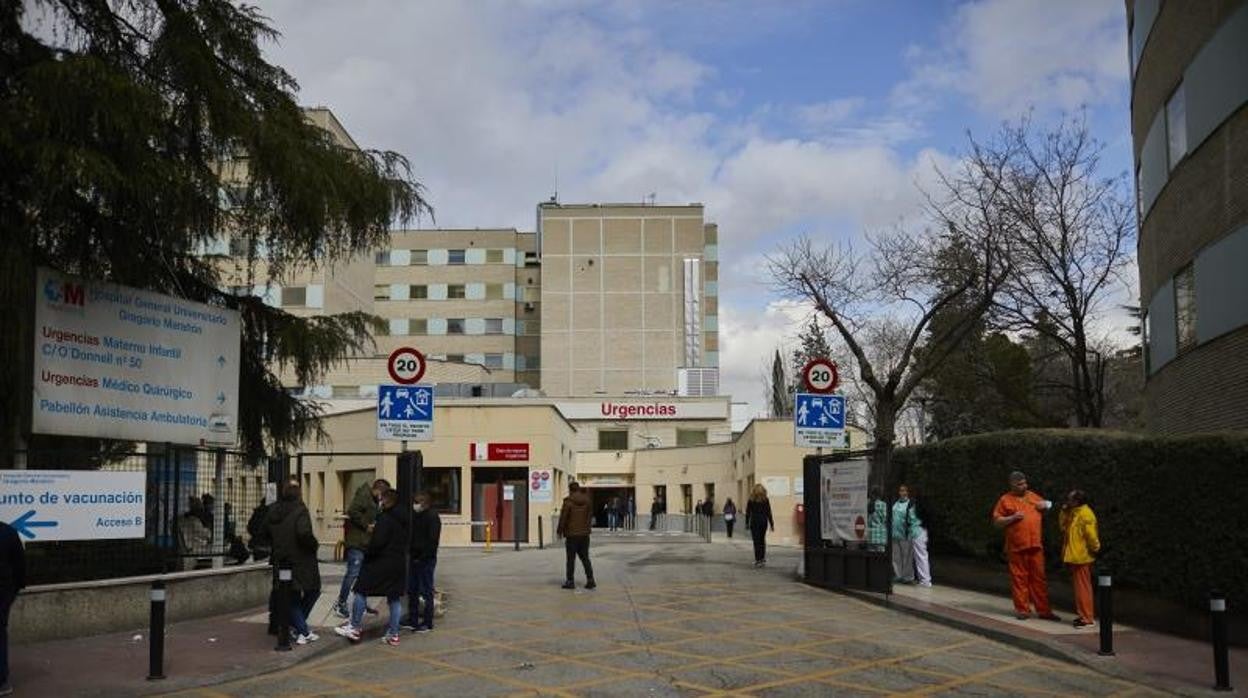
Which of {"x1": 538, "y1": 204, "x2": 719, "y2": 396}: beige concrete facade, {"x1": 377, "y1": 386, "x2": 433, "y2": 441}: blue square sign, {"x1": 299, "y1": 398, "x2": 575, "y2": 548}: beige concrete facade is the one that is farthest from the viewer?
{"x1": 538, "y1": 204, "x2": 719, "y2": 396}: beige concrete facade

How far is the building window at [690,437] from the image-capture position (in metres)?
69.7

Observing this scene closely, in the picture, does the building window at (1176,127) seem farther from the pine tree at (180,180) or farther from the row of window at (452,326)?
the row of window at (452,326)

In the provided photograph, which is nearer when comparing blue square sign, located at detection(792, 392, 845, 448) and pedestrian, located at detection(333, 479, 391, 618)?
pedestrian, located at detection(333, 479, 391, 618)

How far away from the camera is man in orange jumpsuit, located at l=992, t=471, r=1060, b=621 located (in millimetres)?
13773

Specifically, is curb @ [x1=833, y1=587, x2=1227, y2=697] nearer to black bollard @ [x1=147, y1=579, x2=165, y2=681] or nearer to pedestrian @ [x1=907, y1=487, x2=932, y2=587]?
pedestrian @ [x1=907, y1=487, x2=932, y2=587]

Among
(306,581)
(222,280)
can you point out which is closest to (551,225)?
(222,280)

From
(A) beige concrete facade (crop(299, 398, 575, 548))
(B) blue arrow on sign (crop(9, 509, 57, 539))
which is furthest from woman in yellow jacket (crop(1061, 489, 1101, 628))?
(A) beige concrete facade (crop(299, 398, 575, 548))

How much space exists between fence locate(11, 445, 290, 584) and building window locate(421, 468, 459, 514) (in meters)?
22.9

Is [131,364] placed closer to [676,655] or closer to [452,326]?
[676,655]

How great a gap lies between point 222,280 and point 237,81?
11.2 feet

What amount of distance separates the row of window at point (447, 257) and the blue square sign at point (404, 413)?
74731 mm

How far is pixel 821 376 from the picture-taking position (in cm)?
1859

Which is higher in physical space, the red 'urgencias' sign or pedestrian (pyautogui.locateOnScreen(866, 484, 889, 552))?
the red 'urgencias' sign

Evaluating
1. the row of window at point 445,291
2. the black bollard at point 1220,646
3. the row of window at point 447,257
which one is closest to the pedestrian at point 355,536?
the black bollard at point 1220,646
